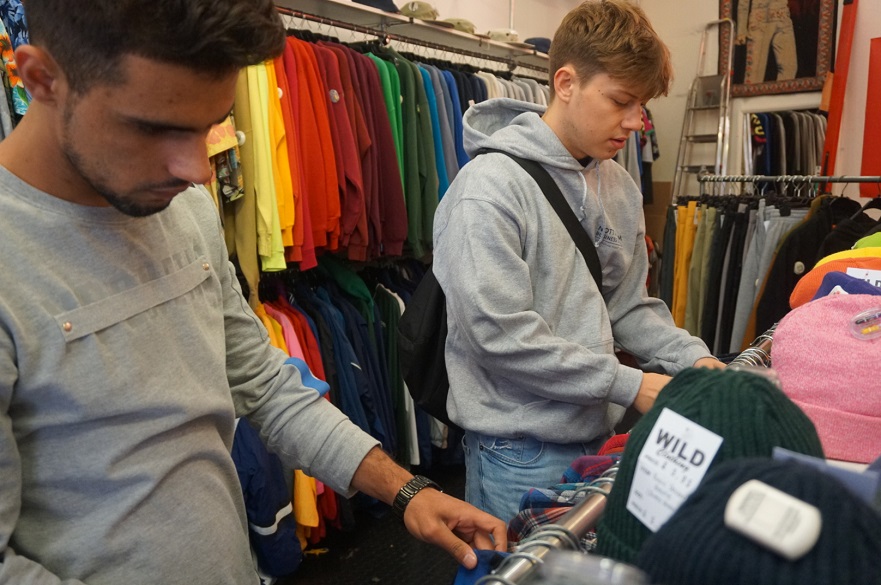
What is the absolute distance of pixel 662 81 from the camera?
1.28 metres

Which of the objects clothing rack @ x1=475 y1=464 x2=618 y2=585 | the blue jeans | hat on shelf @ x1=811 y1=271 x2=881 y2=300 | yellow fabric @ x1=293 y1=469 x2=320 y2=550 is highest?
hat on shelf @ x1=811 y1=271 x2=881 y2=300

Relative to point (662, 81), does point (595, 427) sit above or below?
below

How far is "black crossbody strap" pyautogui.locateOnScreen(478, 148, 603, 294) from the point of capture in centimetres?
124

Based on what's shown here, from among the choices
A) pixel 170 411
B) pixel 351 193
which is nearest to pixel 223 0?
pixel 170 411

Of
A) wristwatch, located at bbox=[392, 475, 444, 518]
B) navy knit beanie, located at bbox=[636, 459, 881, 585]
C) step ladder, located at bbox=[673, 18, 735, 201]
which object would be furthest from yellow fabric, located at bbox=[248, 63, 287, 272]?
step ladder, located at bbox=[673, 18, 735, 201]

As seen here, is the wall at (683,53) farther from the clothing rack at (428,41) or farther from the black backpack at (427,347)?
the black backpack at (427,347)

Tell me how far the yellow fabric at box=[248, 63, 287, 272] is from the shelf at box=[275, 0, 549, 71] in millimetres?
611

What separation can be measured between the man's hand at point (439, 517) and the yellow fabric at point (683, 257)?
7.78 ft

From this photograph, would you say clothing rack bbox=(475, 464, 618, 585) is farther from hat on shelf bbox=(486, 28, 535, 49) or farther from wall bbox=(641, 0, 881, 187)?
wall bbox=(641, 0, 881, 187)

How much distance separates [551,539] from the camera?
53 centimetres

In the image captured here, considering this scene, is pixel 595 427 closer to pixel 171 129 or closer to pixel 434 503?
pixel 434 503

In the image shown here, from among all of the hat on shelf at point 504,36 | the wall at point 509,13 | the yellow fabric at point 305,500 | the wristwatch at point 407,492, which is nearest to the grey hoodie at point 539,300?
the wristwatch at point 407,492

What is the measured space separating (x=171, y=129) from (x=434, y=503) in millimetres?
576

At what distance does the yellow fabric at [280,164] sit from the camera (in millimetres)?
2197
